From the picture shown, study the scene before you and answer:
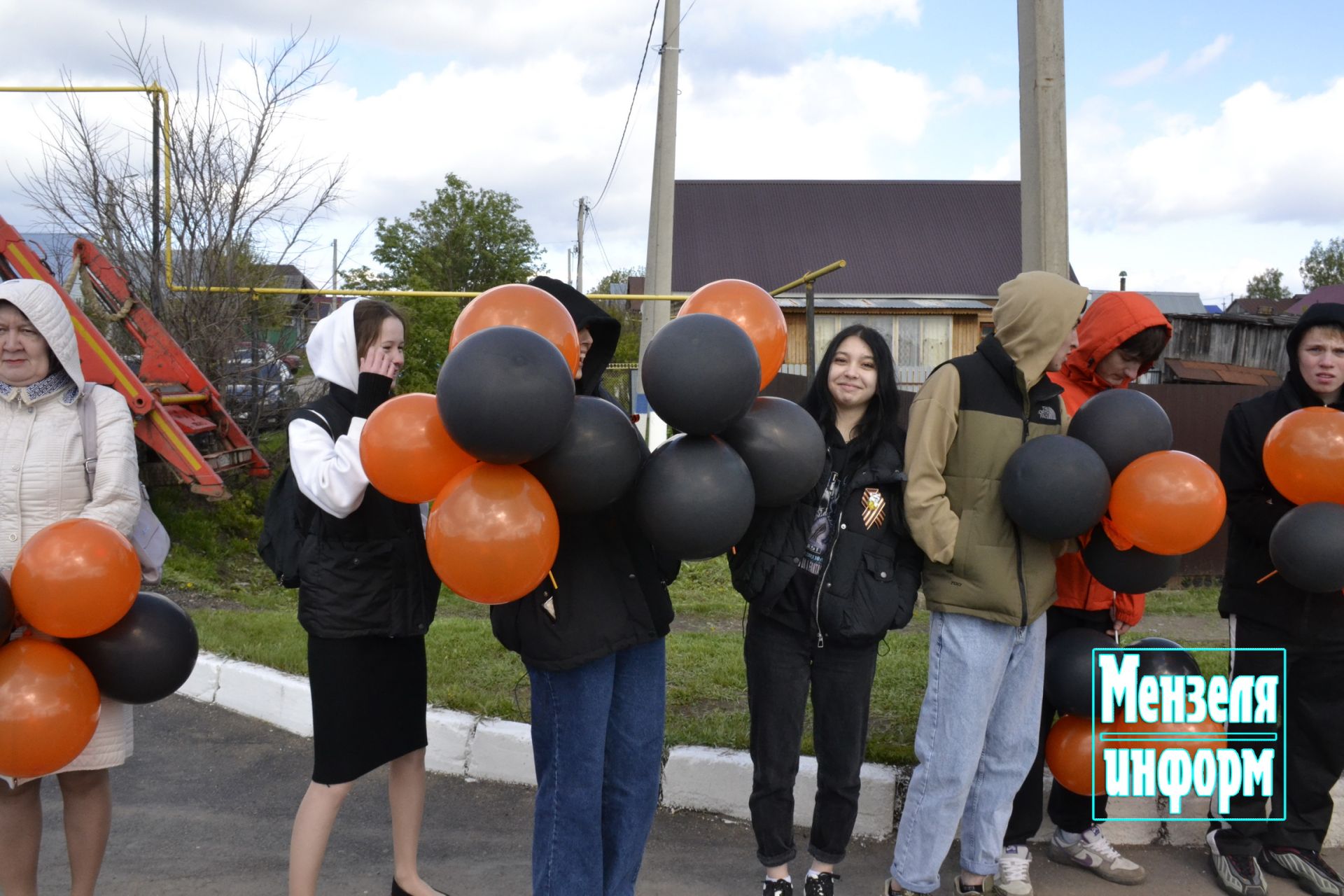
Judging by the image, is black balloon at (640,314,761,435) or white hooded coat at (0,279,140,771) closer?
black balloon at (640,314,761,435)

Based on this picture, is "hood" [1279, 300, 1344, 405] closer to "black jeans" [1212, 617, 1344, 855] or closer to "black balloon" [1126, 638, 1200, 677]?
"black jeans" [1212, 617, 1344, 855]

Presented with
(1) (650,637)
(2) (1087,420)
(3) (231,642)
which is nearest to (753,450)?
(1) (650,637)

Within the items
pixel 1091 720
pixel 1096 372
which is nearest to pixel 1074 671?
pixel 1091 720

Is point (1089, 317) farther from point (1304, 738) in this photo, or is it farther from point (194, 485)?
point (194, 485)

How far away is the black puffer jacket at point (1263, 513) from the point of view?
349 cm

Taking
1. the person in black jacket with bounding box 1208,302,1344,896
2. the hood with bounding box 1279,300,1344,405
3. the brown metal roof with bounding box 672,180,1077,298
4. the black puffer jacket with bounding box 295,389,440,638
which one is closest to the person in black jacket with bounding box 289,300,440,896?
the black puffer jacket with bounding box 295,389,440,638

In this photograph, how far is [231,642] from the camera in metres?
5.52

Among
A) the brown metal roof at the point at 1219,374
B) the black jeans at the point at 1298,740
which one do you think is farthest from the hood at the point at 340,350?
the brown metal roof at the point at 1219,374

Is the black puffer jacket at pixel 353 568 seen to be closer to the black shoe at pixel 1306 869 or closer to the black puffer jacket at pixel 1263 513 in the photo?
the black puffer jacket at pixel 1263 513

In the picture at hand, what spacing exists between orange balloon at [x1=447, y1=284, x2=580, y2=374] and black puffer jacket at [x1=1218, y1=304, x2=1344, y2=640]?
2376 mm

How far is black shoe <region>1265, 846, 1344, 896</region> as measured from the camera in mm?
3500

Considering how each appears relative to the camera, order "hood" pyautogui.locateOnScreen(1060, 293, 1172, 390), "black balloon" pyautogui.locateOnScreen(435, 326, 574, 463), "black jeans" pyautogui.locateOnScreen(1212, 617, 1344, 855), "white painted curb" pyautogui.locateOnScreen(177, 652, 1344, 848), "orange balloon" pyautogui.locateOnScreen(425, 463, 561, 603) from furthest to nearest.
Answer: "white painted curb" pyautogui.locateOnScreen(177, 652, 1344, 848), "black jeans" pyautogui.locateOnScreen(1212, 617, 1344, 855), "hood" pyautogui.locateOnScreen(1060, 293, 1172, 390), "orange balloon" pyautogui.locateOnScreen(425, 463, 561, 603), "black balloon" pyautogui.locateOnScreen(435, 326, 574, 463)

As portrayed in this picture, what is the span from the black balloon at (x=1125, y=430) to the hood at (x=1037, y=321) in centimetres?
23

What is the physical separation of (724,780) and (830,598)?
4.03ft
